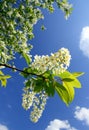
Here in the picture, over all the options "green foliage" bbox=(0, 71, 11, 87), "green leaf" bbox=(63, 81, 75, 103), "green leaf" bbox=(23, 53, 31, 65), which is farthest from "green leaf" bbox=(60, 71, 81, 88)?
"green foliage" bbox=(0, 71, 11, 87)

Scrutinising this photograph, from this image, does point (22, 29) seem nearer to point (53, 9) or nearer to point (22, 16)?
point (22, 16)

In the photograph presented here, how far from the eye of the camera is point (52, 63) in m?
2.00

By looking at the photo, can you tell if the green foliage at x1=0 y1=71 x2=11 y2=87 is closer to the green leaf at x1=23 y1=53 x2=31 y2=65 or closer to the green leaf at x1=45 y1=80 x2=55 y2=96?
the green leaf at x1=23 y1=53 x2=31 y2=65

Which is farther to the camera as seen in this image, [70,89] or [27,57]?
[27,57]

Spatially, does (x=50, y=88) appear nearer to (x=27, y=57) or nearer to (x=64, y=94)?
(x=64, y=94)

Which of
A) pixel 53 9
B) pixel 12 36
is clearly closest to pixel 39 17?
pixel 53 9

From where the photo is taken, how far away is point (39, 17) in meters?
24.1

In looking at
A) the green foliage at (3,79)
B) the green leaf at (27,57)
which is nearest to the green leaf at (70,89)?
the green leaf at (27,57)

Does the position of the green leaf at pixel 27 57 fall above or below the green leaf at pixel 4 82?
below

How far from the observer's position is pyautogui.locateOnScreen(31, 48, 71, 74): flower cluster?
197 centimetres

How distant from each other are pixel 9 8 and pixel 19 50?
326 centimetres

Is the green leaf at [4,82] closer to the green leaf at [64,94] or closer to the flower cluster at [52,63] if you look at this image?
the flower cluster at [52,63]

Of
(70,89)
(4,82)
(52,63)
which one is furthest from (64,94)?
(4,82)

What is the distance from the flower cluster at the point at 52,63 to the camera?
1.97 m
